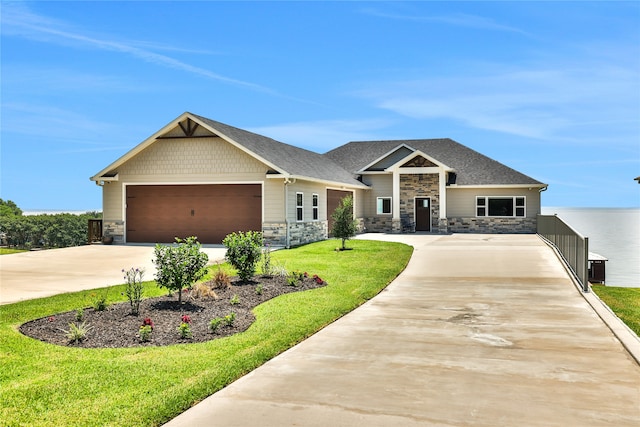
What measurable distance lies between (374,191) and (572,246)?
21.2m

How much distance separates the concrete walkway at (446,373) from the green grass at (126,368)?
28 centimetres

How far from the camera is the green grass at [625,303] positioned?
398 inches

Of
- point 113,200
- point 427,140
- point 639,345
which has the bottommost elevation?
point 639,345

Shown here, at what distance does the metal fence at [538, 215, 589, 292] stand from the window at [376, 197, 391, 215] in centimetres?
1187

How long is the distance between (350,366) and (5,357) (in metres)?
4.44

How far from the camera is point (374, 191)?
36.5 meters

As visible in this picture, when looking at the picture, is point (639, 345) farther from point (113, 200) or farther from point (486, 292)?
point (113, 200)

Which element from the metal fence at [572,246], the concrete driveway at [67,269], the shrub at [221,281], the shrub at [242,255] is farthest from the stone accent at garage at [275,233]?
the shrub at [221,281]

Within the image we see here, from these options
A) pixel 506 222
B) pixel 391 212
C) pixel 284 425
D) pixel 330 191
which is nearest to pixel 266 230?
pixel 330 191

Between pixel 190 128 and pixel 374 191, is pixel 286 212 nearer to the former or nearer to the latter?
pixel 190 128

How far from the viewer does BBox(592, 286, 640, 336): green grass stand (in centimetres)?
1011

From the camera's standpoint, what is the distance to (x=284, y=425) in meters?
4.79

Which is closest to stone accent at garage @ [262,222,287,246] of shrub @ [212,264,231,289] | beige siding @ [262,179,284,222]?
beige siding @ [262,179,284,222]

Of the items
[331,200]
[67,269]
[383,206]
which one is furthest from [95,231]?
[383,206]
